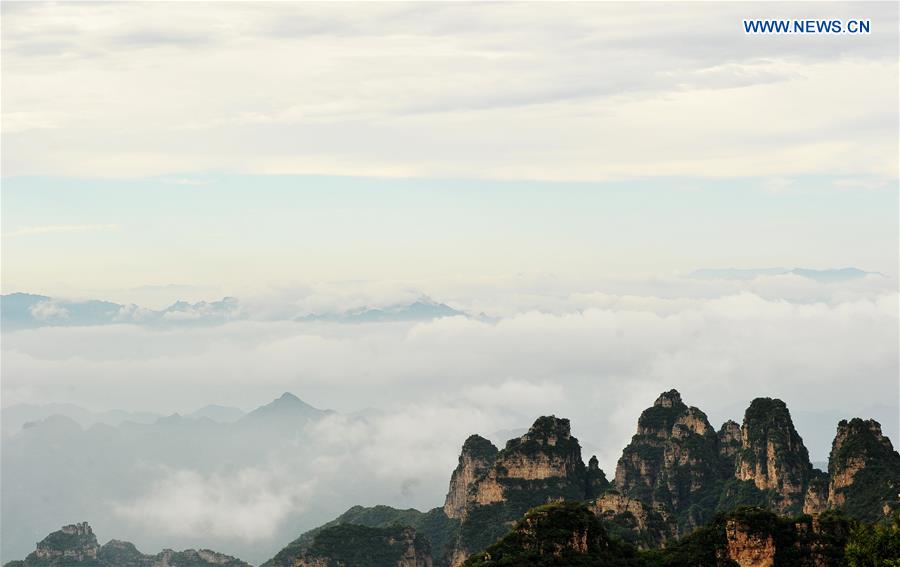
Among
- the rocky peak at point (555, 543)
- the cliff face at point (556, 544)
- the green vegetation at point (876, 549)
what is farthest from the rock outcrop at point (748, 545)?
the green vegetation at point (876, 549)

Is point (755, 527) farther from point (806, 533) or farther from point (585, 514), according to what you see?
point (585, 514)

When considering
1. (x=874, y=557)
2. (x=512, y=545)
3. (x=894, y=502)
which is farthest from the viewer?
(x=894, y=502)

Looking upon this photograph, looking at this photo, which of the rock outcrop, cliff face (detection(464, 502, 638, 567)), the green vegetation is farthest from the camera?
the rock outcrop

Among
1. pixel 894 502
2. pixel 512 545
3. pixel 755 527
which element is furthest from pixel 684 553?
pixel 894 502

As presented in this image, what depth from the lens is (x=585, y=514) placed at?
165000mm

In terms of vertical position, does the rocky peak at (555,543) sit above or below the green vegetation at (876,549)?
above

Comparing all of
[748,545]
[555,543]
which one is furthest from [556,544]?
[748,545]

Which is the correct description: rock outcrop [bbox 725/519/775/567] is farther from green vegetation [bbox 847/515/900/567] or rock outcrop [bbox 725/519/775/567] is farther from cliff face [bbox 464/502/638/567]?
green vegetation [bbox 847/515/900/567]

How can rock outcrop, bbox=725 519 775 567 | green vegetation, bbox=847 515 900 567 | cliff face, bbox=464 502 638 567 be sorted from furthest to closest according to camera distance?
Result: rock outcrop, bbox=725 519 775 567 < cliff face, bbox=464 502 638 567 < green vegetation, bbox=847 515 900 567

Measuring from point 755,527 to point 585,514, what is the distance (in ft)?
65.1

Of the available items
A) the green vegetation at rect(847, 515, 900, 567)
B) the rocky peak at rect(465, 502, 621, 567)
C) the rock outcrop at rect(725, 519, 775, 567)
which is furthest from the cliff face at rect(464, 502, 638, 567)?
the green vegetation at rect(847, 515, 900, 567)

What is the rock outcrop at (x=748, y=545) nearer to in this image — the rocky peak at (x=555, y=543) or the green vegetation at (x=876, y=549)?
the rocky peak at (x=555, y=543)

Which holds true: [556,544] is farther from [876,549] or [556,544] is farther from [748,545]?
[876,549]

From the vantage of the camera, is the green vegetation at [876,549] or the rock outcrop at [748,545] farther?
the rock outcrop at [748,545]
